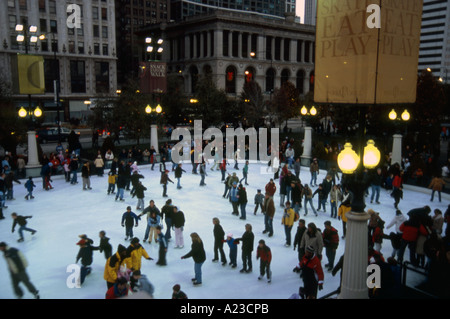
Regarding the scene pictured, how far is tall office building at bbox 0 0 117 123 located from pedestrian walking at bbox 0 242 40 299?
50.2 m

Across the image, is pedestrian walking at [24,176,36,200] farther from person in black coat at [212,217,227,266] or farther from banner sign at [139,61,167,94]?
person in black coat at [212,217,227,266]

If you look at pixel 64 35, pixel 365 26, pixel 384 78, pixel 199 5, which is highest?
pixel 199 5

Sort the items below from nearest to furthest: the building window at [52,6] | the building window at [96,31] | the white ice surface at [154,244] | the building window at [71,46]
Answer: the white ice surface at [154,244] < the building window at [52,6] < the building window at [71,46] < the building window at [96,31]

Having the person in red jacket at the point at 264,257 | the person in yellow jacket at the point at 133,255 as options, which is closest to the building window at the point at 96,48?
the person in yellow jacket at the point at 133,255

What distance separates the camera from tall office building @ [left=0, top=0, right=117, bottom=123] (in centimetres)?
5625

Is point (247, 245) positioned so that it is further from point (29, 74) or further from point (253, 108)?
point (253, 108)

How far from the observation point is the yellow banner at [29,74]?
64.3 feet

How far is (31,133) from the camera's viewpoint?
2286 centimetres

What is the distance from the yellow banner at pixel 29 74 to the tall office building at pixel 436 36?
15340cm

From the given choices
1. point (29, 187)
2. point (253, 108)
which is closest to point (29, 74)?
point (29, 187)

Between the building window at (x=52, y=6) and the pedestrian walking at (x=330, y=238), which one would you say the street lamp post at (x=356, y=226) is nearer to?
the pedestrian walking at (x=330, y=238)
